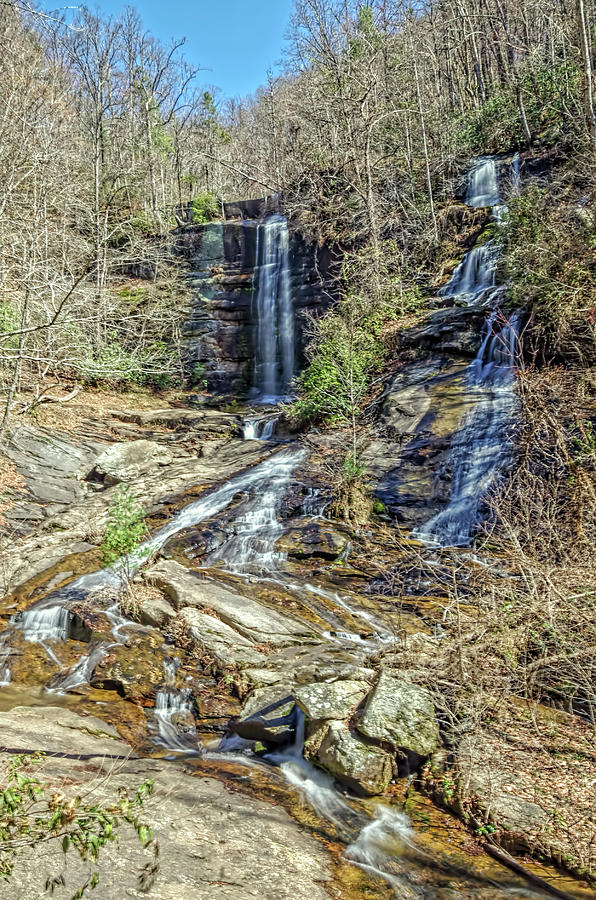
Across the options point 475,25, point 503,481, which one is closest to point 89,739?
point 503,481

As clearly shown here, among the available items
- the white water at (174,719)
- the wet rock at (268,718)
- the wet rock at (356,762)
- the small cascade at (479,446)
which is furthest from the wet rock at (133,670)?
the small cascade at (479,446)

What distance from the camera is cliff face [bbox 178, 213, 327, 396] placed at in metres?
21.6

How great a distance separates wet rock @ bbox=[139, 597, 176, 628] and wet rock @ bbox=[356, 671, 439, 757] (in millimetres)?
3485

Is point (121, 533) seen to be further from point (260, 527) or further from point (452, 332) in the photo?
point (452, 332)

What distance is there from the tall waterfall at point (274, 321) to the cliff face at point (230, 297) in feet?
0.84

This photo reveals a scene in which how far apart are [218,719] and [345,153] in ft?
67.1

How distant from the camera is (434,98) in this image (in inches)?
936

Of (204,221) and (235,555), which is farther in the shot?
(204,221)

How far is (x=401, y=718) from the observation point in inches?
198

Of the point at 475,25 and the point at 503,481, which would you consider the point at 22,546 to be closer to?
the point at 503,481

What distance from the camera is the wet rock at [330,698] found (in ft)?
17.4

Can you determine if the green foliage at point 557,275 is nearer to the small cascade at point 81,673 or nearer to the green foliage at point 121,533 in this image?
the green foliage at point 121,533

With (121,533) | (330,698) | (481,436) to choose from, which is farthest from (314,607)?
(481,436)

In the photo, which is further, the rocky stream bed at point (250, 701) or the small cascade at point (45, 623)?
the small cascade at point (45, 623)
